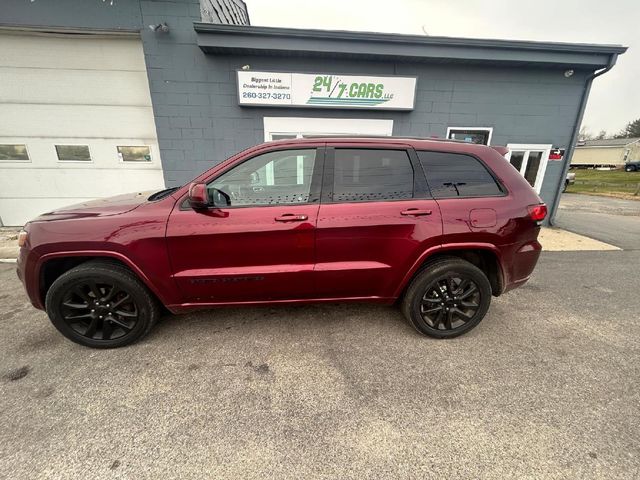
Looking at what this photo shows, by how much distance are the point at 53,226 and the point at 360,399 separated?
9.26 feet

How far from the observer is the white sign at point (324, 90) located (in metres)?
5.46

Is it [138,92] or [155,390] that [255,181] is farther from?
[138,92]

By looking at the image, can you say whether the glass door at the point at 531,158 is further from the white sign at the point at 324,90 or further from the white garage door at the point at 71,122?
the white garage door at the point at 71,122

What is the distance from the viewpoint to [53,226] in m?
2.28

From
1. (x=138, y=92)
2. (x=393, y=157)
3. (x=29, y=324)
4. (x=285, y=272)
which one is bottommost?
(x=29, y=324)

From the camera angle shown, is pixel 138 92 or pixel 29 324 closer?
pixel 29 324

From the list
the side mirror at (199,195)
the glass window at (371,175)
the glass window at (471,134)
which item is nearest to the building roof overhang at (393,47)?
the glass window at (471,134)

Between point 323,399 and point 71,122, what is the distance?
7415 mm

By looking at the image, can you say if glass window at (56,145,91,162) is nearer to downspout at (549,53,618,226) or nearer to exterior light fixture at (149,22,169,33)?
exterior light fixture at (149,22,169,33)

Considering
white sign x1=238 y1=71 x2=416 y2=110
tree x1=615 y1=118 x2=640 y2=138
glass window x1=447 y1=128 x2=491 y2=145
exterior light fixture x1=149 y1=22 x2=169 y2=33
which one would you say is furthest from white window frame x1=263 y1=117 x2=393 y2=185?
tree x1=615 y1=118 x2=640 y2=138

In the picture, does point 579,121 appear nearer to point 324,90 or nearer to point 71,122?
point 324,90

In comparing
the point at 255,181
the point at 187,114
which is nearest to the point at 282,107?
the point at 187,114

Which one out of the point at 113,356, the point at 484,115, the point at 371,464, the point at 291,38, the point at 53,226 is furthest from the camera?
the point at 484,115

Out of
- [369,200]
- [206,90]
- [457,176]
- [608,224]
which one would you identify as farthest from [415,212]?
[608,224]
